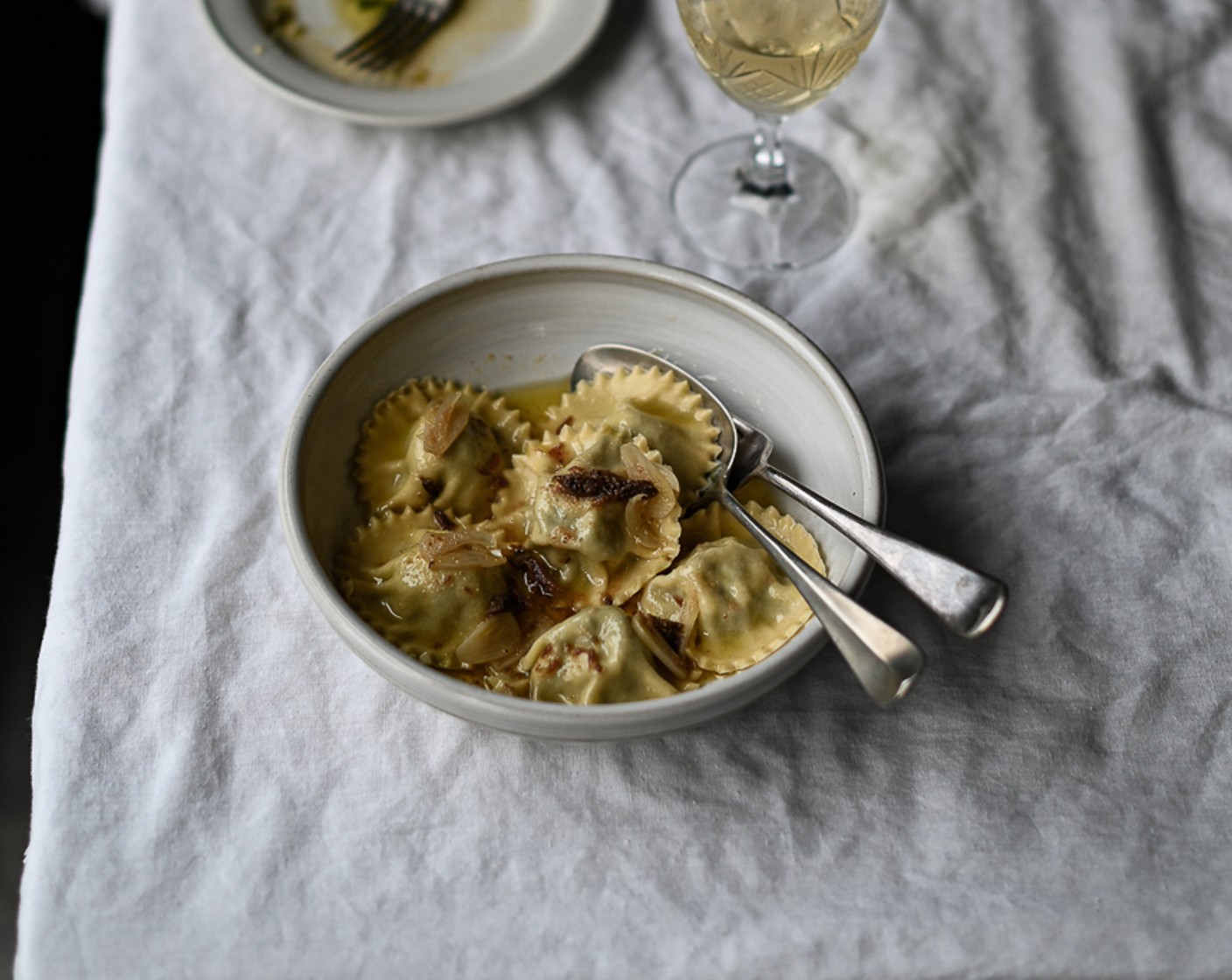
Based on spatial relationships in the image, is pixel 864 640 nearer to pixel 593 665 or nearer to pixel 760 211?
pixel 593 665

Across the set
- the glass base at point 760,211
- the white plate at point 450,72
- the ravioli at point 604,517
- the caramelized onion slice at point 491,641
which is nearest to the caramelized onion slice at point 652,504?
the ravioli at point 604,517

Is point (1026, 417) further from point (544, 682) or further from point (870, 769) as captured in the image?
point (544, 682)

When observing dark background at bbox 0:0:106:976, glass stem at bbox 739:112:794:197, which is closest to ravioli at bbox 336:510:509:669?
dark background at bbox 0:0:106:976

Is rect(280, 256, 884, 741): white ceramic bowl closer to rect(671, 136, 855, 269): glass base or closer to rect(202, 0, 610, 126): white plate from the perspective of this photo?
rect(671, 136, 855, 269): glass base

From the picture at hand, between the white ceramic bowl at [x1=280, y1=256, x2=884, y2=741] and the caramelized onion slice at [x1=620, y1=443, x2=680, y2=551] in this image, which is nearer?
the white ceramic bowl at [x1=280, y1=256, x2=884, y2=741]

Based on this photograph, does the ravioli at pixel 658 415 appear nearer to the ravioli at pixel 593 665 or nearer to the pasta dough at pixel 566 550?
the pasta dough at pixel 566 550

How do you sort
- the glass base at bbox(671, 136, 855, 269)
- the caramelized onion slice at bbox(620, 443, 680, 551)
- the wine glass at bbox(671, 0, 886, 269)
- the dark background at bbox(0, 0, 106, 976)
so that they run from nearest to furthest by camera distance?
the caramelized onion slice at bbox(620, 443, 680, 551)
the wine glass at bbox(671, 0, 886, 269)
the glass base at bbox(671, 136, 855, 269)
the dark background at bbox(0, 0, 106, 976)

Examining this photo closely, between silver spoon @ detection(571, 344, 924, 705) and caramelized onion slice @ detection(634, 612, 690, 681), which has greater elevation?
silver spoon @ detection(571, 344, 924, 705)

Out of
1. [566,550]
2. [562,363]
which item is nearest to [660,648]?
[566,550]

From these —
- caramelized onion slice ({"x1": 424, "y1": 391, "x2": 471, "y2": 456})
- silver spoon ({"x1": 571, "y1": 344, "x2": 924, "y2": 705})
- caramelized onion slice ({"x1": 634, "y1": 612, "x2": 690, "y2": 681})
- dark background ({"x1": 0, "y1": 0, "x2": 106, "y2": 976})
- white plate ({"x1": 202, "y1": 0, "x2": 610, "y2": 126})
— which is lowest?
dark background ({"x1": 0, "y1": 0, "x2": 106, "y2": 976})
